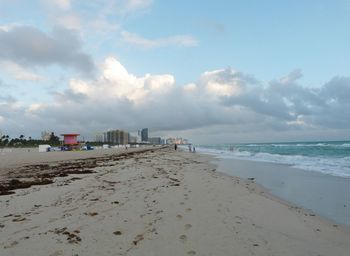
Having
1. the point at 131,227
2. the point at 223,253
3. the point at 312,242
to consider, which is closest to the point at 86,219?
the point at 131,227

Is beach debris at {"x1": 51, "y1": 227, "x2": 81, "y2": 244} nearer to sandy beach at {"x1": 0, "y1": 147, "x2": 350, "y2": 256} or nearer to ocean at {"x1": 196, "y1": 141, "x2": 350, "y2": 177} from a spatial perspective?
sandy beach at {"x1": 0, "y1": 147, "x2": 350, "y2": 256}

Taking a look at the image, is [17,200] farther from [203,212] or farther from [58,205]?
[203,212]

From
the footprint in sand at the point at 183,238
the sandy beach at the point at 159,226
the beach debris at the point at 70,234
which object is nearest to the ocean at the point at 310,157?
the sandy beach at the point at 159,226

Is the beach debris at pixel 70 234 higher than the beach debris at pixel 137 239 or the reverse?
higher

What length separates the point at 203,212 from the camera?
7645mm

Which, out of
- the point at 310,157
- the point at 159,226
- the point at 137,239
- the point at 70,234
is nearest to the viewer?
the point at 137,239

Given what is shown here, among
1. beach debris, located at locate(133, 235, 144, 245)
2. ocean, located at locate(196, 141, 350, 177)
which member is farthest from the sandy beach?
ocean, located at locate(196, 141, 350, 177)

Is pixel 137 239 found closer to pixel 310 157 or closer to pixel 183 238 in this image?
pixel 183 238

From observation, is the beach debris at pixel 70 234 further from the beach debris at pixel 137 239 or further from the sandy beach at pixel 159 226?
the beach debris at pixel 137 239

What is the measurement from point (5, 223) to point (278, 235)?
554cm

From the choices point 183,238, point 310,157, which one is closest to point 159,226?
point 183,238

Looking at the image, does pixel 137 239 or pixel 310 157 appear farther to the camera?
pixel 310 157

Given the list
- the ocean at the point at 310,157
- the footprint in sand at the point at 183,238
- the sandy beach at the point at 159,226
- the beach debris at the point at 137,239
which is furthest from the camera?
the ocean at the point at 310,157

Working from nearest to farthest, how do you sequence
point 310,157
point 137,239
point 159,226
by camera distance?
point 137,239 → point 159,226 → point 310,157
